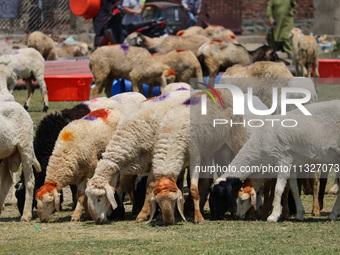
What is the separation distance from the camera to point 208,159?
8.13 m

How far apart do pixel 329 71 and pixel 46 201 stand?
595 inches

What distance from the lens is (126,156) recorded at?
7684 millimetres

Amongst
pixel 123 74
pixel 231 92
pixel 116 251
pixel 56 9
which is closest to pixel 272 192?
pixel 231 92

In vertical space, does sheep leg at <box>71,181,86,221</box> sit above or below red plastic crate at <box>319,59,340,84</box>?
above

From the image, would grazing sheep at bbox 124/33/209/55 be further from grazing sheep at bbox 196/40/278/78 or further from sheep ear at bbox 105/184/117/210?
sheep ear at bbox 105/184/117/210

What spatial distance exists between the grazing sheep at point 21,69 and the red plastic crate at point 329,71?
8963mm

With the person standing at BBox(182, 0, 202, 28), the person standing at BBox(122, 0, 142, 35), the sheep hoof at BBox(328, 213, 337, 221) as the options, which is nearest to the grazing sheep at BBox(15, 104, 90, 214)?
the sheep hoof at BBox(328, 213, 337, 221)

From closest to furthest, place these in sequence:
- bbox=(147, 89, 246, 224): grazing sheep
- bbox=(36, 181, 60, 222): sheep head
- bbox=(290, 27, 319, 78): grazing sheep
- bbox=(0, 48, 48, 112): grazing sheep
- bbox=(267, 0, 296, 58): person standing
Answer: bbox=(147, 89, 246, 224): grazing sheep
bbox=(36, 181, 60, 222): sheep head
bbox=(0, 48, 48, 112): grazing sheep
bbox=(290, 27, 319, 78): grazing sheep
bbox=(267, 0, 296, 58): person standing

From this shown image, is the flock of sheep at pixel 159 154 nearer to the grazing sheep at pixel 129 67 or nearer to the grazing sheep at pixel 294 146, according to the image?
the grazing sheep at pixel 294 146

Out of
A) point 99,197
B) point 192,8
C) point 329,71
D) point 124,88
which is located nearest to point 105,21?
point 124,88

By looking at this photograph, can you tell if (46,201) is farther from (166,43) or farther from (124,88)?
(166,43)

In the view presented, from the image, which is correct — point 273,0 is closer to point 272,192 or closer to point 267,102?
point 267,102

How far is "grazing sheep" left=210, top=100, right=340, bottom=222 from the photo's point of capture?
727 centimetres

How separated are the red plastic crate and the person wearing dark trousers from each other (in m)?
5.93
